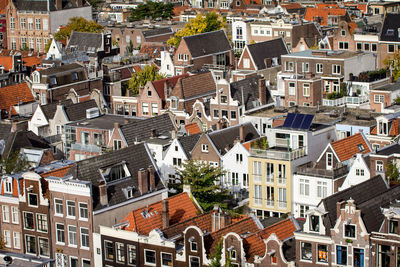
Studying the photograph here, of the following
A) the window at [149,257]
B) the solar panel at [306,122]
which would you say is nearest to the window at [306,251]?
the window at [149,257]

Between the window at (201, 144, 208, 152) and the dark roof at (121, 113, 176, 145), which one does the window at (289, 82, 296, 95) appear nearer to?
the dark roof at (121, 113, 176, 145)

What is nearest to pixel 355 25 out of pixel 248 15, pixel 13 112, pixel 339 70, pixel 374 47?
pixel 374 47

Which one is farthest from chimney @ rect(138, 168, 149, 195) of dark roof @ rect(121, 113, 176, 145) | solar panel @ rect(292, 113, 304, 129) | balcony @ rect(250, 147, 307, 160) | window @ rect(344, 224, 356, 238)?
window @ rect(344, 224, 356, 238)

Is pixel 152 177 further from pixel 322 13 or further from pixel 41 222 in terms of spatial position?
pixel 322 13

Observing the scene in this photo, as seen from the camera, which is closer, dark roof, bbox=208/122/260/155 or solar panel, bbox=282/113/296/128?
solar panel, bbox=282/113/296/128

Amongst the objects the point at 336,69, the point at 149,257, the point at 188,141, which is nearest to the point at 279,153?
the point at 188,141

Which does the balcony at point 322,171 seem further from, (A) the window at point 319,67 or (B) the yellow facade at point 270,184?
(A) the window at point 319,67

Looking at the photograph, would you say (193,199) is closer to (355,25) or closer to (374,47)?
(374,47)

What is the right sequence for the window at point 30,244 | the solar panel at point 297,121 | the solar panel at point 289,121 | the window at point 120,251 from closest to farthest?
the window at point 120,251
the window at point 30,244
the solar panel at point 297,121
the solar panel at point 289,121
